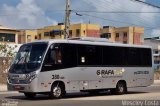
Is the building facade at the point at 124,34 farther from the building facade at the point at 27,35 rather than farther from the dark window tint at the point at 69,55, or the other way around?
the dark window tint at the point at 69,55

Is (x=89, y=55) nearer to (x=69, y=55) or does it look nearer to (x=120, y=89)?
(x=69, y=55)

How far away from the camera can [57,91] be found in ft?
76.5

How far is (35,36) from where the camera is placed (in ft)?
424

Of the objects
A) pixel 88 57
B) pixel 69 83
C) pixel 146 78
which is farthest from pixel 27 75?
pixel 146 78

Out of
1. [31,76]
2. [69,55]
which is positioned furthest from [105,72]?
[31,76]

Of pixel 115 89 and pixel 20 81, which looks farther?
pixel 115 89

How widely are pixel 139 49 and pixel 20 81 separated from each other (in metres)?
9.44

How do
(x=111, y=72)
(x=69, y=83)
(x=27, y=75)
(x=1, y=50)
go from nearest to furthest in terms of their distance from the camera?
1. (x=27, y=75)
2. (x=69, y=83)
3. (x=111, y=72)
4. (x=1, y=50)

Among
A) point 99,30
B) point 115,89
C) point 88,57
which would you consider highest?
point 99,30

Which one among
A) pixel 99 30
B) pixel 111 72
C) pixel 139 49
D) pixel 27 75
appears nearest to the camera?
pixel 27 75

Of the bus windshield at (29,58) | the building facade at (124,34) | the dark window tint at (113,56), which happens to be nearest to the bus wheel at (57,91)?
the bus windshield at (29,58)

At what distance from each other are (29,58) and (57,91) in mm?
2147

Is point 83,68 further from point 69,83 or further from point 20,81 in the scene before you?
point 20,81

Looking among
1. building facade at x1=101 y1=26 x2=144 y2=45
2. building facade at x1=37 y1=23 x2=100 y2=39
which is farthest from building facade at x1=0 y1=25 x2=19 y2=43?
building facade at x1=101 y1=26 x2=144 y2=45
